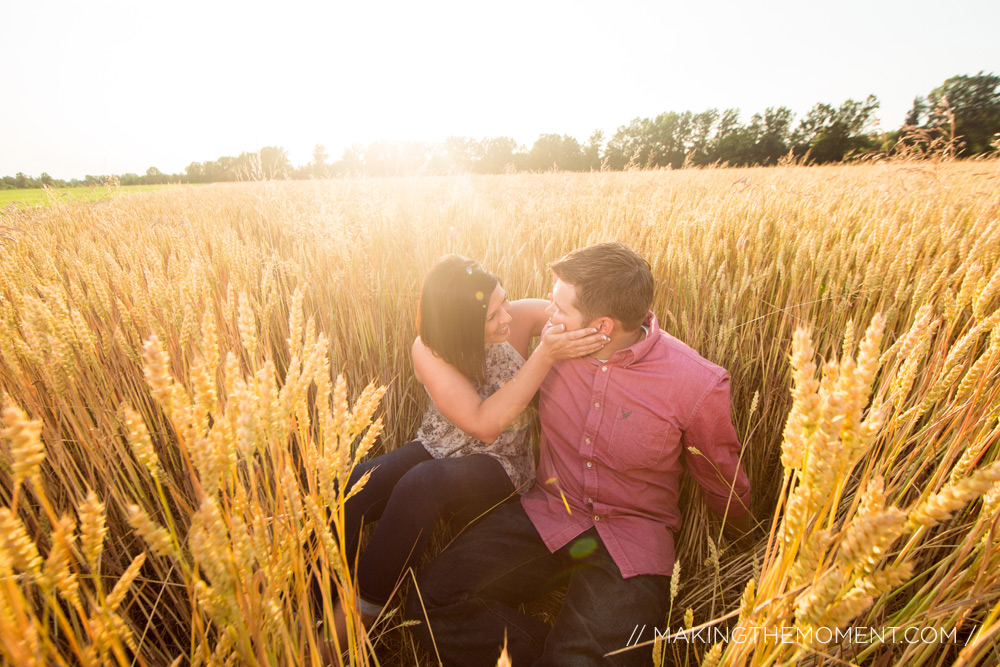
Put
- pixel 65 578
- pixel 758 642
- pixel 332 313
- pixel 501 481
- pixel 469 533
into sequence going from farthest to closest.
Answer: pixel 332 313
pixel 501 481
pixel 469 533
pixel 758 642
pixel 65 578

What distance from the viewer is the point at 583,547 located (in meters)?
1.46

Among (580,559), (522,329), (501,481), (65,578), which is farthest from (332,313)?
(65,578)

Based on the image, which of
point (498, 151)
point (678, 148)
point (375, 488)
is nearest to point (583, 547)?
point (375, 488)

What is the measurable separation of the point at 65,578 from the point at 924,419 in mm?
1950

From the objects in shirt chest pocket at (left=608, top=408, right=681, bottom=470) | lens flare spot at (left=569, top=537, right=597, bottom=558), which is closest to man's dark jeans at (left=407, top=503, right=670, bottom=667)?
lens flare spot at (left=569, top=537, right=597, bottom=558)

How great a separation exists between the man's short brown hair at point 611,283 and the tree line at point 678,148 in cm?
130

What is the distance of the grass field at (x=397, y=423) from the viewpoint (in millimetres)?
456

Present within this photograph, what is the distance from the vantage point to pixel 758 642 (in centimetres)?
57

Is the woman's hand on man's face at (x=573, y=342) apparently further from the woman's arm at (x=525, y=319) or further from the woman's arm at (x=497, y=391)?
the woman's arm at (x=525, y=319)

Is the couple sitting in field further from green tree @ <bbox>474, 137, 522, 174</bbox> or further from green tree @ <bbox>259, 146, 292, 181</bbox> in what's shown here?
green tree @ <bbox>474, 137, 522, 174</bbox>

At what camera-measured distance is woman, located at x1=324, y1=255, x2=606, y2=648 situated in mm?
1473

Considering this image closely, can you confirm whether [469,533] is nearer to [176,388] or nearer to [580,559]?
[580,559]

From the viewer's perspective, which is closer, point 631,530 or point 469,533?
point 631,530

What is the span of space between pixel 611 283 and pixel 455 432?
0.89 metres
